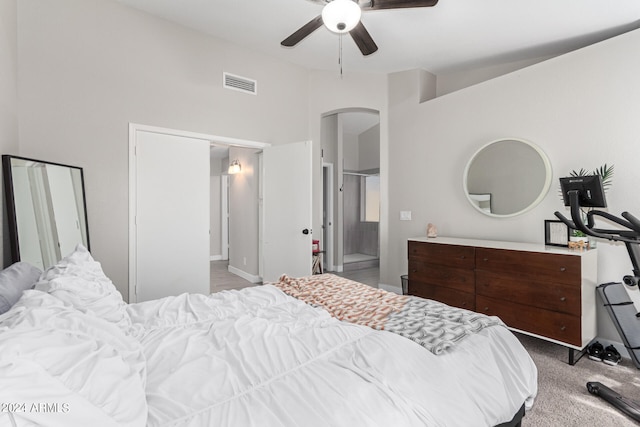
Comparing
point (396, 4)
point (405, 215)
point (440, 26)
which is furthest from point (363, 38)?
point (405, 215)

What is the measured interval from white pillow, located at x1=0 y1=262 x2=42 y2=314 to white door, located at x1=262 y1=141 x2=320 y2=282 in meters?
2.70

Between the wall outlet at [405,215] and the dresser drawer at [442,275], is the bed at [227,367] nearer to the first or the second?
the dresser drawer at [442,275]

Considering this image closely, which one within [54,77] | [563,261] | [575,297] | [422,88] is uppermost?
[422,88]

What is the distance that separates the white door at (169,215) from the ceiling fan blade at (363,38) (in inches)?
82.2

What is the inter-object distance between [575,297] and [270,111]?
3.82m

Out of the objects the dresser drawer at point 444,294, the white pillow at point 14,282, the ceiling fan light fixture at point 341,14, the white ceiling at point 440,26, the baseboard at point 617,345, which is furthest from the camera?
the dresser drawer at point 444,294

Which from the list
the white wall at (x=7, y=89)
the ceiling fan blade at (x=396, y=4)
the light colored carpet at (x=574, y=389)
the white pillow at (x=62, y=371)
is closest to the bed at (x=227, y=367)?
the white pillow at (x=62, y=371)

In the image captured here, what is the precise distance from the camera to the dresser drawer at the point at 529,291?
8.00 ft

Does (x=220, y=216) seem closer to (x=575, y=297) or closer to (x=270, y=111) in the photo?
(x=270, y=111)

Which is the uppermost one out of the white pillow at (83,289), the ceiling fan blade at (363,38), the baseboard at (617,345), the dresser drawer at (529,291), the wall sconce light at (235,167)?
the ceiling fan blade at (363,38)

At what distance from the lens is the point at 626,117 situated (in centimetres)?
266

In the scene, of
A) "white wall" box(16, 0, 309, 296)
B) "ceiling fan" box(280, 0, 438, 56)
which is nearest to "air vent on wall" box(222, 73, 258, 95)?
"white wall" box(16, 0, 309, 296)

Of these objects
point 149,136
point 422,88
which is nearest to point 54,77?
point 149,136

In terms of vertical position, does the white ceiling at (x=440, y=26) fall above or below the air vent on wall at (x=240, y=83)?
above
